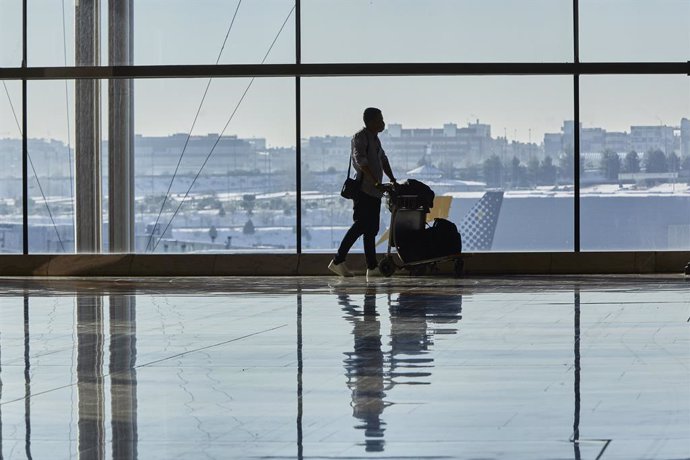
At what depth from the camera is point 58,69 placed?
15.4 metres

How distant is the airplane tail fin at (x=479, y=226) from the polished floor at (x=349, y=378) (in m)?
4.32

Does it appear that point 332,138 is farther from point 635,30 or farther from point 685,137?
point 685,137

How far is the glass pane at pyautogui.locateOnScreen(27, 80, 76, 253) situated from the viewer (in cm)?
1552

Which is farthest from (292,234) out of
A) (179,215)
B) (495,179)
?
(495,179)

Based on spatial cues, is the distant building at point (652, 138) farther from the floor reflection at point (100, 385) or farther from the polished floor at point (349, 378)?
the floor reflection at point (100, 385)

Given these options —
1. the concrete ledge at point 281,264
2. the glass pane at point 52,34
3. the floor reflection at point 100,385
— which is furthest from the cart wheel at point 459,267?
the floor reflection at point 100,385

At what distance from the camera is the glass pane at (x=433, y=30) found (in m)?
15.0

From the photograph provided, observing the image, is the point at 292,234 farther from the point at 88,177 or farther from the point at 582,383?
the point at 582,383

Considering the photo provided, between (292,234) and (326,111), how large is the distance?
130cm

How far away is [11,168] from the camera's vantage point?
15789mm

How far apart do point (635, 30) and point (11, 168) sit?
6530mm

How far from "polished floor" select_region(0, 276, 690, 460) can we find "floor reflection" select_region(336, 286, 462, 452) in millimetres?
13

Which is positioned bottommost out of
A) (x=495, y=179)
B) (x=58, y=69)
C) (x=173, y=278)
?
(x=173, y=278)

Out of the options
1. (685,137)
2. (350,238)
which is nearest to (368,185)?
(350,238)
